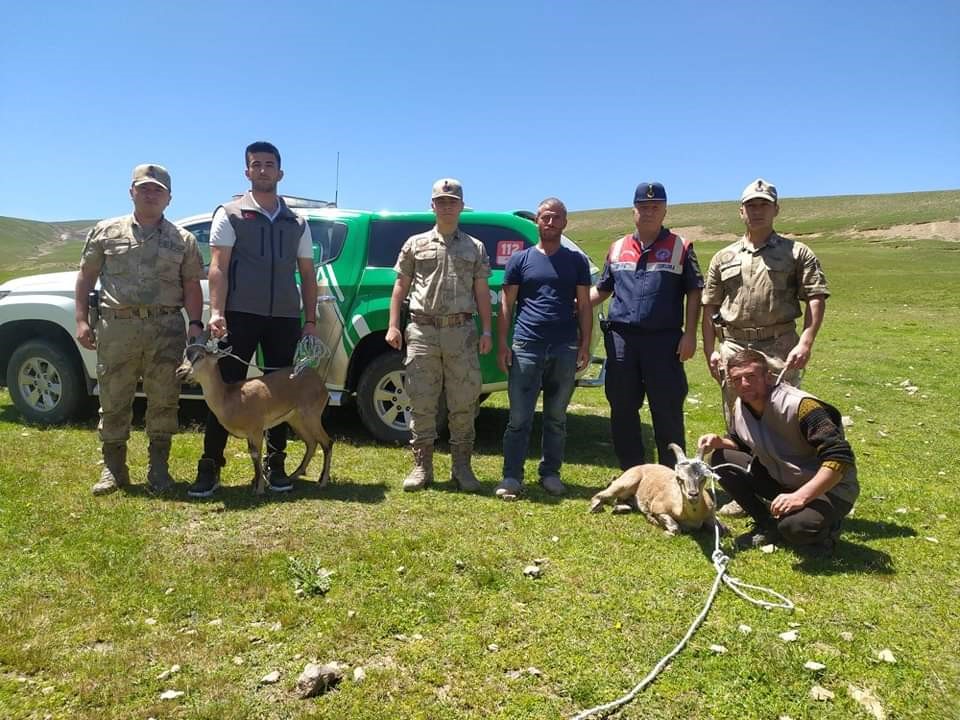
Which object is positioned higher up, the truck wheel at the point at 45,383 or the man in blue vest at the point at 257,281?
the man in blue vest at the point at 257,281

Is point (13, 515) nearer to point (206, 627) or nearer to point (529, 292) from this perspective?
point (206, 627)

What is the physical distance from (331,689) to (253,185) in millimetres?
3510

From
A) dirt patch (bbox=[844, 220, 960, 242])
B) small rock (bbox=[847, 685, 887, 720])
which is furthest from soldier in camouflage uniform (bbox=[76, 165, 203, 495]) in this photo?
dirt patch (bbox=[844, 220, 960, 242])

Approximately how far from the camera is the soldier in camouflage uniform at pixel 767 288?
4625 millimetres

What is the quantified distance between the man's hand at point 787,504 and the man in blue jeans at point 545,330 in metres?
1.75

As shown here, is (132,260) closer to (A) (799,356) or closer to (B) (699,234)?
(A) (799,356)

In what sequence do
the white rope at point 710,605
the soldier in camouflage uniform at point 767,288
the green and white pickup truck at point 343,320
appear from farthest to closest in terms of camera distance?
the green and white pickup truck at point 343,320, the soldier in camouflage uniform at point 767,288, the white rope at point 710,605

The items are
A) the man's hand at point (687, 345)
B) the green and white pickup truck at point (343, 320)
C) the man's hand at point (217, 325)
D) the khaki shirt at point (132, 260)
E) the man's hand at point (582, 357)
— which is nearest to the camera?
the man's hand at point (217, 325)

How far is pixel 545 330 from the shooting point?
16.6ft

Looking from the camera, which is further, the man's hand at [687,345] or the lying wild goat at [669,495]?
the man's hand at [687,345]

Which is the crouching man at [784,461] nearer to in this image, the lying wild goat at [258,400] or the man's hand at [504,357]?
the man's hand at [504,357]

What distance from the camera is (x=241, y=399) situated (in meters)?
4.96

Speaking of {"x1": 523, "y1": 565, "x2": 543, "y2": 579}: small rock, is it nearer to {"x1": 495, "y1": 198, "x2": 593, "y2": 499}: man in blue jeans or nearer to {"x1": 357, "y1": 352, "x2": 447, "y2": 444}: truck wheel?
{"x1": 495, "y1": 198, "x2": 593, "y2": 499}: man in blue jeans

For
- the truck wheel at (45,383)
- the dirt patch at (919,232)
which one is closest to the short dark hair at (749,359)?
the truck wheel at (45,383)
